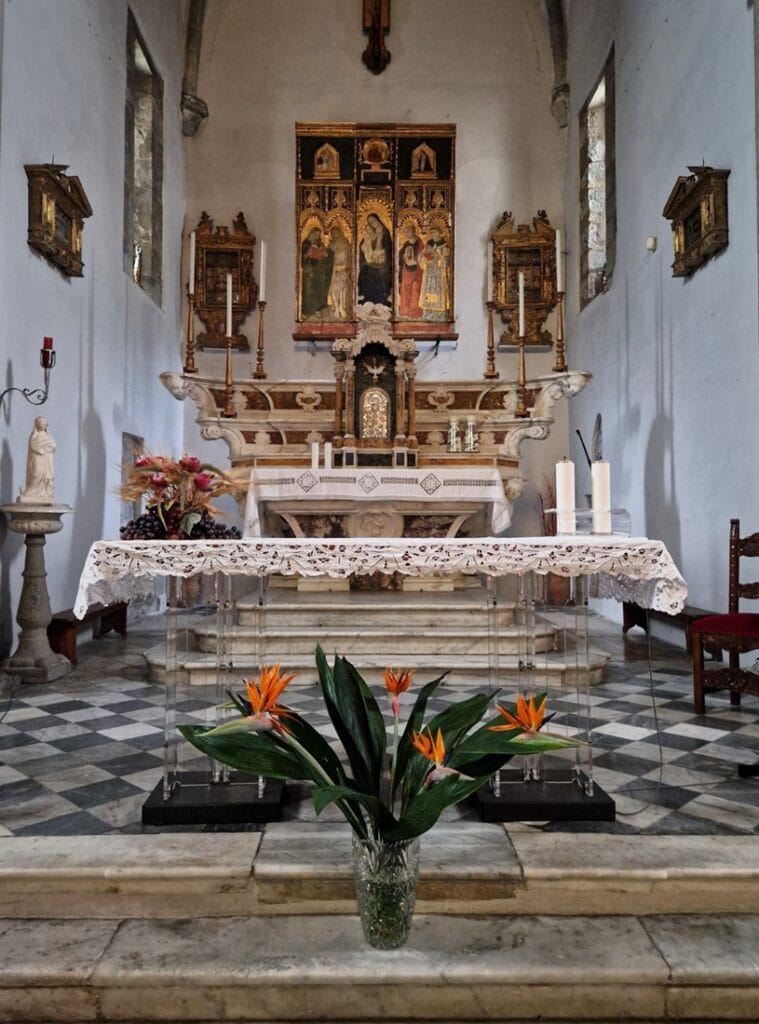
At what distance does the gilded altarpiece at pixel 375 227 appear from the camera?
31.2ft

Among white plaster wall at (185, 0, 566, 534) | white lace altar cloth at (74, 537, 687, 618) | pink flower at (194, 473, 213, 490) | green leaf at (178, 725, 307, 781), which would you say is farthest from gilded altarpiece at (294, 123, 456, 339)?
green leaf at (178, 725, 307, 781)

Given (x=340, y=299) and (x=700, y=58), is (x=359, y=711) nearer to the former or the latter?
(x=700, y=58)

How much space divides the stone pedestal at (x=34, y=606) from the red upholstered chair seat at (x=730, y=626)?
3.74 meters

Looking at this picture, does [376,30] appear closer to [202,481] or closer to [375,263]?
[375,263]

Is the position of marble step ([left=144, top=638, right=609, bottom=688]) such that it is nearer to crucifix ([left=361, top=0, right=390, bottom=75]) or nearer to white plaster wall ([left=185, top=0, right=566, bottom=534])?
white plaster wall ([left=185, top=0, right=566, bottom=534])

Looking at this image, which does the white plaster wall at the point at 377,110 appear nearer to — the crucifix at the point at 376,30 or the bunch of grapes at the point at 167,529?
the crucifix at the point at 376,30

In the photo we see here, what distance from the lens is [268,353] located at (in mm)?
9570

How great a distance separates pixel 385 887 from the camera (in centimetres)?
179

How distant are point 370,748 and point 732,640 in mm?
2447

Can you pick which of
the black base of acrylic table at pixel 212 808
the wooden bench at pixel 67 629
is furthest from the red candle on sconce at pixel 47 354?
the black base of acrylic table at pixel 212 808

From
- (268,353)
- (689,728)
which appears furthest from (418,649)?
(268,353)

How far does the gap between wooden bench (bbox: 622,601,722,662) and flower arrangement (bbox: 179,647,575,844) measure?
293cm

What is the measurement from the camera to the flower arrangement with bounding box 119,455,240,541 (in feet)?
9.70

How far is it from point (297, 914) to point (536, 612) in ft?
4.86
